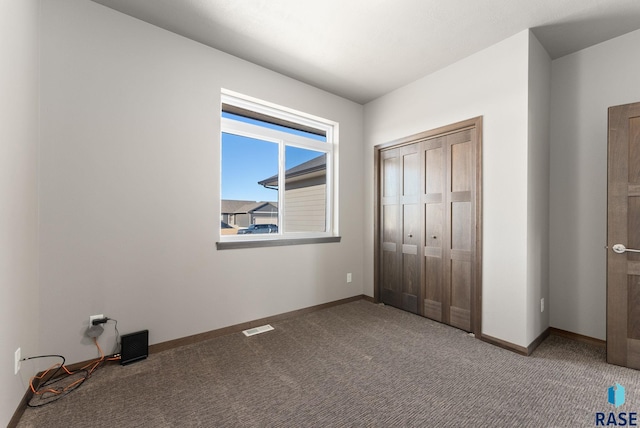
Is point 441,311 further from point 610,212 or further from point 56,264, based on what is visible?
point 56,264

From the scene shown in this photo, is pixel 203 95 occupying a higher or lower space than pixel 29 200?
higher

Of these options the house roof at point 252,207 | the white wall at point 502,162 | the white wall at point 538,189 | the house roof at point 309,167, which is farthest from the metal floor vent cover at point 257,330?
the white wall at point 538,189

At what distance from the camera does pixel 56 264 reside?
2.02 metres

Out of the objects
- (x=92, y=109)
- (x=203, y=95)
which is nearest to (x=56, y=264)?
(x=92, y=109)

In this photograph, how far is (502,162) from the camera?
8.47 feet

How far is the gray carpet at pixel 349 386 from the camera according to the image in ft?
5.36

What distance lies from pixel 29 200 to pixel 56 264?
49cm

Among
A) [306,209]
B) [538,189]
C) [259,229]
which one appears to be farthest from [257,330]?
[538,189]

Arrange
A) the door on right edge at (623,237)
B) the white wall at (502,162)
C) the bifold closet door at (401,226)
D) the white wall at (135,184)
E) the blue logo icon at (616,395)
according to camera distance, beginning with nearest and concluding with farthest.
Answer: the blue logo icon at (616,395)
the white wall at (135,184)
the door on right edge at (623,237)
the white wall at (502,162)
the bifold closet door at (401,226)

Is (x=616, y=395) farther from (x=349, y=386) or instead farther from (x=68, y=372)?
(x=68, y=372)

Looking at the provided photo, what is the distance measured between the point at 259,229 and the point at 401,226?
174 centimetres

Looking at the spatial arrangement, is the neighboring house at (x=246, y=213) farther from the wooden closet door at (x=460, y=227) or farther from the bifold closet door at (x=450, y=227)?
the wooden closet door at (x=460, y=227)

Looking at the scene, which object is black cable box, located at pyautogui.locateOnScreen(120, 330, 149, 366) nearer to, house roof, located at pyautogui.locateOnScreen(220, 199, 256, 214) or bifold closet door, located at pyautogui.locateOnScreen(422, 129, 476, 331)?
house roof, located at pyautogui.locateOnScreen(220, 199, 256, 214)

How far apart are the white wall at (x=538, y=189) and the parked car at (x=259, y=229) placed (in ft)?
8.22
